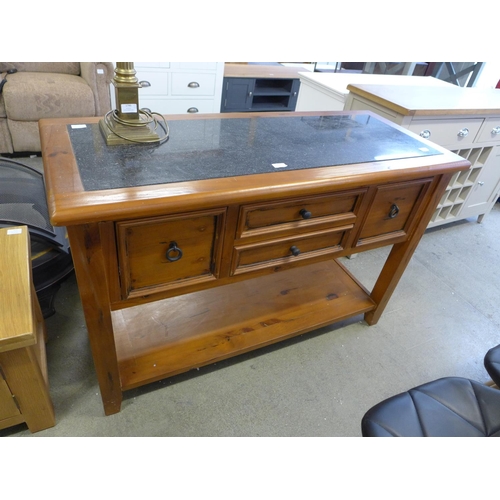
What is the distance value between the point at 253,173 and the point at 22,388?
→ 840 mm

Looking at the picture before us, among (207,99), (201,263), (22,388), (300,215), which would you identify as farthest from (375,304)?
(207,99)

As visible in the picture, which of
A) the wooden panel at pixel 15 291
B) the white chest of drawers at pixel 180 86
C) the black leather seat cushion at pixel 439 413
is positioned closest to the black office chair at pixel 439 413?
the black leather seat cushion at pixel 439 413

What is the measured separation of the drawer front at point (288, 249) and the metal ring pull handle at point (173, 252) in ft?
0.52

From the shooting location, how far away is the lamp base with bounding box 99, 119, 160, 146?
0.95m

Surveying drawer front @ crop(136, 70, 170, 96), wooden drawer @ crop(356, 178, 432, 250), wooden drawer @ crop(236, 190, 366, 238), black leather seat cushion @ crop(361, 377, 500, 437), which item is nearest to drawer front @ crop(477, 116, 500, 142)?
wooden drawer @ crop(356, 178, 432, 250)

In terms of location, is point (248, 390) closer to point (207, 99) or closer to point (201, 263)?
point (201, 263)

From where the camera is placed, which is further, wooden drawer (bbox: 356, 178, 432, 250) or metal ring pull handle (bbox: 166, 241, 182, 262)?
wooden drawer (bbox: 356, 178, 432, 250)

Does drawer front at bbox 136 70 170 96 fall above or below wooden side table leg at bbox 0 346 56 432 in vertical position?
above

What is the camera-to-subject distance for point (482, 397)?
3.16 feet

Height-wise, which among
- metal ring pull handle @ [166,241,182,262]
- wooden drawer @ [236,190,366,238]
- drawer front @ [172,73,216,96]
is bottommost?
drawer front @ [172,73,216,96]

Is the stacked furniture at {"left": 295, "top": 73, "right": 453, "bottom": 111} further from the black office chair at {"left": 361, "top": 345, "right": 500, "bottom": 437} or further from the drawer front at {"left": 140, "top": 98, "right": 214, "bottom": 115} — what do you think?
the black office chair at {"left": 361, "top": 345, "right": 500, "bottom": 437}

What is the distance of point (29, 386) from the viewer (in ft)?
3.20

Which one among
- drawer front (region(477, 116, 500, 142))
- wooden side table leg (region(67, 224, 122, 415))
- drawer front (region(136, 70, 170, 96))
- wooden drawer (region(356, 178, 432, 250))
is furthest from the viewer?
drawer front (region(136, 70, 170, 96))

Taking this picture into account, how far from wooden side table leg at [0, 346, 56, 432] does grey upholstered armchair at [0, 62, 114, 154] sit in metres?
1.89
